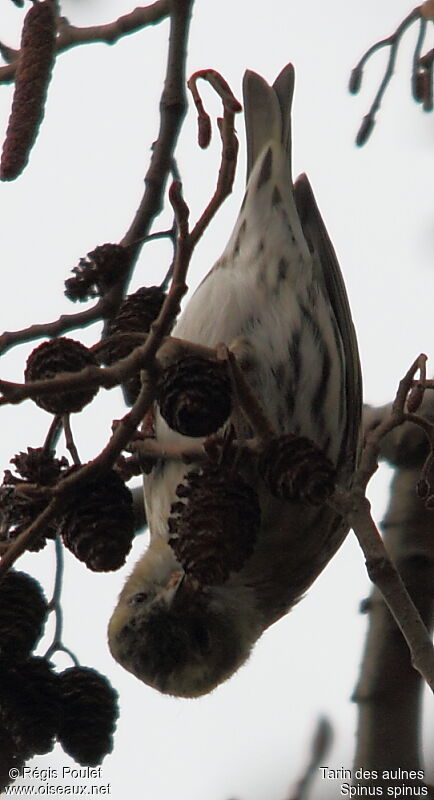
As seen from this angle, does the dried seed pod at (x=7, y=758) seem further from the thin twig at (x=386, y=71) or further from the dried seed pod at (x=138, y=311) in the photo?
the thin twig at (x=386, y=71)

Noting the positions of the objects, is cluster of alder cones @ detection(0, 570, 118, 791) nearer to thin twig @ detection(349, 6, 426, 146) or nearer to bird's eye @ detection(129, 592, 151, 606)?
bird's eye @ detection(129, 592, 151, 606)

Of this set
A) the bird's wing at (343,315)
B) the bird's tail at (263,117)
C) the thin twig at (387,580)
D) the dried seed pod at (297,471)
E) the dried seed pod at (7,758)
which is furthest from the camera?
the bird's tail at (263,117)

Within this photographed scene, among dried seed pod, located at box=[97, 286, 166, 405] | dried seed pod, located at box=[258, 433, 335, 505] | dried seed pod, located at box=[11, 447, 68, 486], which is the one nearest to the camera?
dried seed pod, located at box=[258, 433, 335, 505]

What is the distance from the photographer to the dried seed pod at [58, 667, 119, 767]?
179 centimetres

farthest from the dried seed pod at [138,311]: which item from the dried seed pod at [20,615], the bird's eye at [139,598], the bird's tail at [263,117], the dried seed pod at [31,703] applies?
the bird's tail at [263,117]

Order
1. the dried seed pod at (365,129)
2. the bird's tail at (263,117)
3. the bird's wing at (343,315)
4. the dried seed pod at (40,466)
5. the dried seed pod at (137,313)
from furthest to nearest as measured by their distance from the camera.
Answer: the bird's tail at (263,117)
the bird's wing at (343,315)
the dried seed pod at (365,129)
the dried seed pod at (137,313)
the dried seed pod at (40,466)

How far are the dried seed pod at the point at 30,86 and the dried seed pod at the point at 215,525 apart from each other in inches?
25.6

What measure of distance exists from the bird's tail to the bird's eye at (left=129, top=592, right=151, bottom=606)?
55.8 inches

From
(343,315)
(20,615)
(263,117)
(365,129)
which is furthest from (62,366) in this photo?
(263,117)

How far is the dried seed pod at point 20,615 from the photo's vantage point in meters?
→ 1.78

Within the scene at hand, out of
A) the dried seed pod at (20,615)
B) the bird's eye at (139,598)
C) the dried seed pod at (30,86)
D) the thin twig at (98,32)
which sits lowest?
the dried seed pod at (20,615)

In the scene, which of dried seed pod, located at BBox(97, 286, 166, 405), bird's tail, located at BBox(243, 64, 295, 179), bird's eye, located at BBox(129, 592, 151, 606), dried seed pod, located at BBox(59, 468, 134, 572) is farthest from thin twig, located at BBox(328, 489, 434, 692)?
bird's tail, located at BBox(243, 64, 295, 179)

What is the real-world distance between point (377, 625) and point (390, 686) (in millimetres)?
161

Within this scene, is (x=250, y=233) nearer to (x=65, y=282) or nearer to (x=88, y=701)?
(x=65, y=282)
